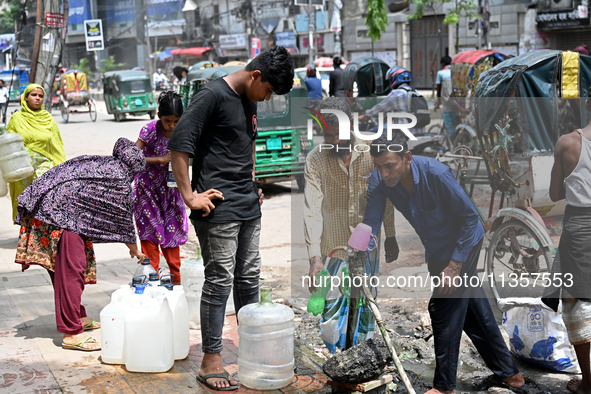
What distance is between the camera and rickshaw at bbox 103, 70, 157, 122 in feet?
81.3

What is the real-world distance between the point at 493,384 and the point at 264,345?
134 centimetres

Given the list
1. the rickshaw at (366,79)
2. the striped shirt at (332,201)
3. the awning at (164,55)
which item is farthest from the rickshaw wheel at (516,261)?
the awning at (164,55)

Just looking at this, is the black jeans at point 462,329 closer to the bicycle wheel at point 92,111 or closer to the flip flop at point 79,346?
the flip flop at point 79,346

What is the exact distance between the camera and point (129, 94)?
24.9m

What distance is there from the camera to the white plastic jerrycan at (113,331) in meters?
4.01

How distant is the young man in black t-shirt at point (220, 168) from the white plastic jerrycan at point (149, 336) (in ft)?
0.91

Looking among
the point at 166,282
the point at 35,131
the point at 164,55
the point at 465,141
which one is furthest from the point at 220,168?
the point at 164,55

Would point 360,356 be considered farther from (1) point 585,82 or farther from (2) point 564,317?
(1) point 585,82

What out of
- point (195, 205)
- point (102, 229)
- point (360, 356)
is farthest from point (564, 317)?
point (102, 229)

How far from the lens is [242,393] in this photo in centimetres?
368

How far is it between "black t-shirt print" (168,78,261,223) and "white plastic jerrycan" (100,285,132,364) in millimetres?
816

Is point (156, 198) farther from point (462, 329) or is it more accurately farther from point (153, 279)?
point (462, 329)

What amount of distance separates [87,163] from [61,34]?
558 cm

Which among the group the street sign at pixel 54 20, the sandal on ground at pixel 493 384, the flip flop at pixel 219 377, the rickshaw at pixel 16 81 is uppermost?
the street sign at pixel 54 20
